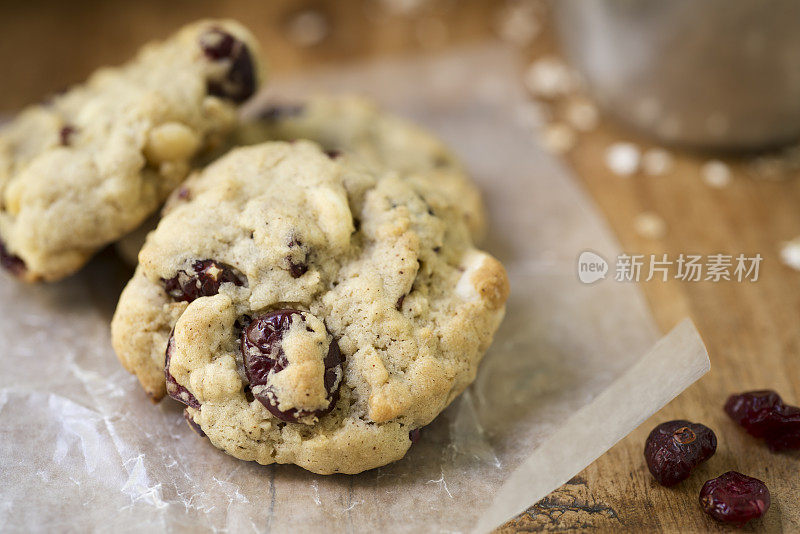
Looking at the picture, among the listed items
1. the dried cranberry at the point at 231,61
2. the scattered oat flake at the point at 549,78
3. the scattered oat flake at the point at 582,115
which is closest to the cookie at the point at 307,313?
the dried cranberry at the point at 231,61

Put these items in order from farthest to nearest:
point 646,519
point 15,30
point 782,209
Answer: point 15,30 → point 782,209 → point 646,519

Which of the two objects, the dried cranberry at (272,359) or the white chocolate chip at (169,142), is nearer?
the dried cranberry at (272,359)

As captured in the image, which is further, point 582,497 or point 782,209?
point 782,209

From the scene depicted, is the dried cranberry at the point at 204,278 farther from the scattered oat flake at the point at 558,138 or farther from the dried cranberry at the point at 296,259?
the scattered oat flake at the point at 558,138

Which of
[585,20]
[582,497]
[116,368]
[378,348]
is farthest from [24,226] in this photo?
[585,20]

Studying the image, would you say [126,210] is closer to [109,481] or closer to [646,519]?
[109,481]
